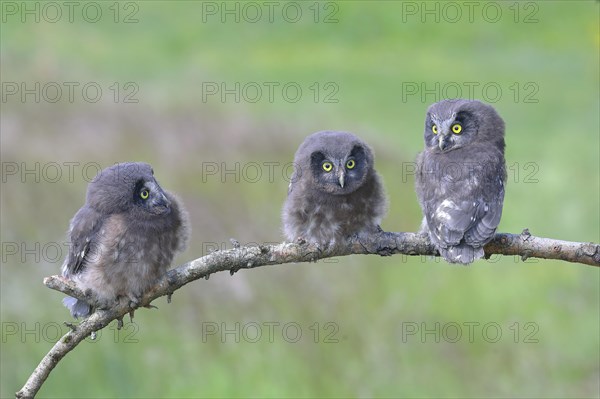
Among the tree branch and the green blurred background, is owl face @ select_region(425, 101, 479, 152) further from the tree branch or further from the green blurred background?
the green blurred background

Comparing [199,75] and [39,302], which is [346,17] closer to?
[199,75]

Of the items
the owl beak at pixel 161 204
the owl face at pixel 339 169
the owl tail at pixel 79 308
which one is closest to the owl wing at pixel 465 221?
the owl face at pixel 339 169

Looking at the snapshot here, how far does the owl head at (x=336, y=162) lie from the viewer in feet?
24.2

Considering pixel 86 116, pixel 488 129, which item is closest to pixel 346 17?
pixel 86 116

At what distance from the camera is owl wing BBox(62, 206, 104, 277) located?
7.10 m

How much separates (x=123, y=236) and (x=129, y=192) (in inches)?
14.5

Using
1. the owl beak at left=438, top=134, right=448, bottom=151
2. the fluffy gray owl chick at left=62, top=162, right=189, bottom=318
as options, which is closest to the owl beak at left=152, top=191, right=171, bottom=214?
the fluffy gray owl chick at left=62, top=162, right=189, bottom=318

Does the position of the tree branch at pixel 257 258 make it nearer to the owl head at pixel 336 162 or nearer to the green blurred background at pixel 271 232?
the owl head at pixel 336 162

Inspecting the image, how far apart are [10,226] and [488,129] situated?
278 inches

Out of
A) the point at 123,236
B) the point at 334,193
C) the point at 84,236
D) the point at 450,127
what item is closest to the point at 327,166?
the point at 334,193

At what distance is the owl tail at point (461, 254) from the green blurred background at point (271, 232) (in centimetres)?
495

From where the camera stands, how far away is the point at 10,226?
12.1 metres

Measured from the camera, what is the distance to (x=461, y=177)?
24.5 feet

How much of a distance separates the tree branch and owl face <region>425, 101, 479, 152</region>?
48.2 inches
